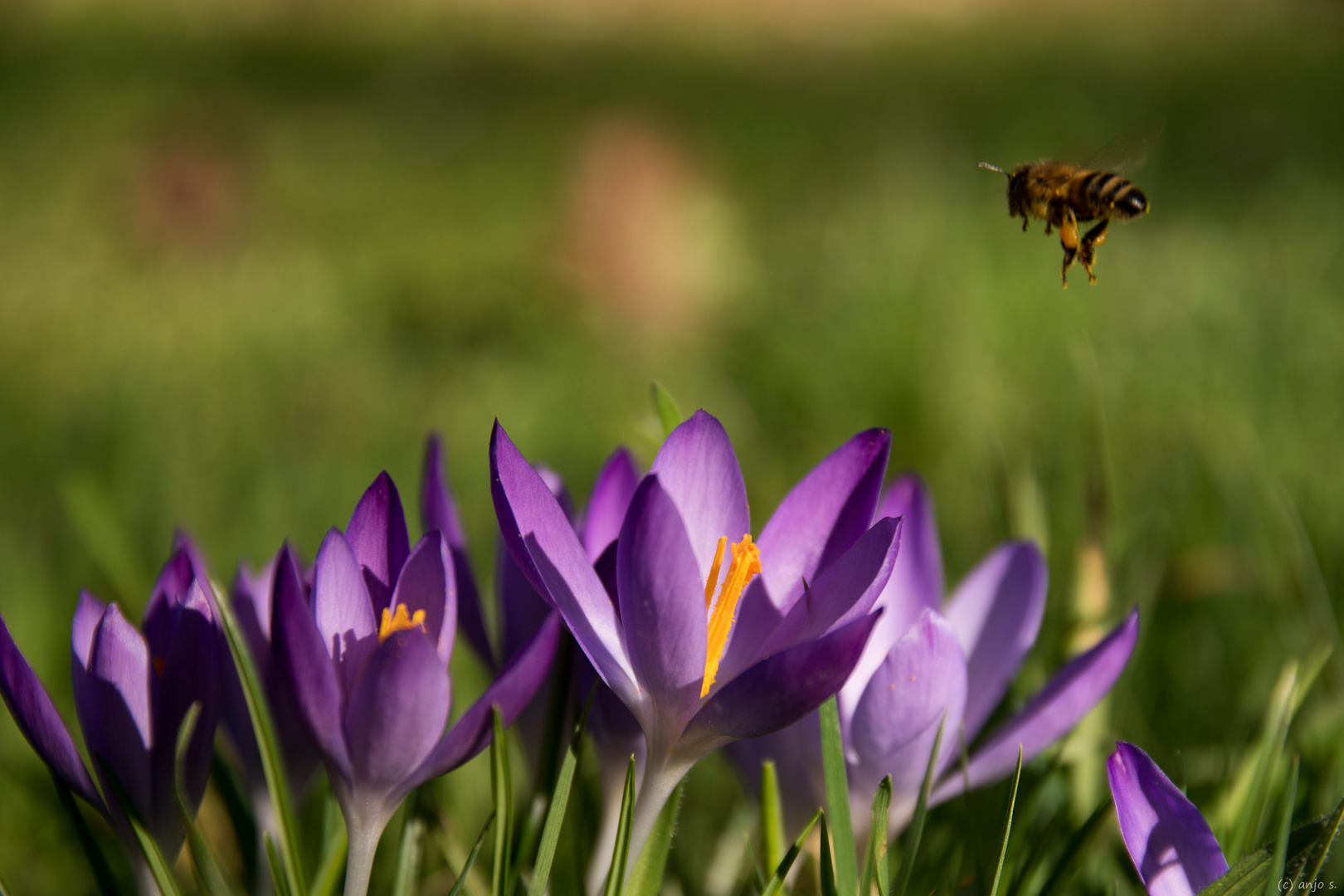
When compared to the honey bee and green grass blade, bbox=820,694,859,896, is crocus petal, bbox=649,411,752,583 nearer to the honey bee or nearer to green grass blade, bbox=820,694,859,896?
green grass blade, bbox=820,694,859,896

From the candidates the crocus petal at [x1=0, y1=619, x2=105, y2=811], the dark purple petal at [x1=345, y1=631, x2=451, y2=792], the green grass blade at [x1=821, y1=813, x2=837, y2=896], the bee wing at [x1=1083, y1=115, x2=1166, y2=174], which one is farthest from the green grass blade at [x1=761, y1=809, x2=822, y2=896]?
the bee wing at [x1=1083, y1=115, x2=1166, y2=174]

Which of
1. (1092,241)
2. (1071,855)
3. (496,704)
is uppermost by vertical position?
(1092,241)

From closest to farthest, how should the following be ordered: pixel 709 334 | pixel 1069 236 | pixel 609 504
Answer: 1. pixel 609 504
2. pixel 1069 236
3. pixel 709 334

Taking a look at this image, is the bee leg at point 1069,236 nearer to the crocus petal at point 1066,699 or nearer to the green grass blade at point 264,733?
the crocus petal at point 1066,699

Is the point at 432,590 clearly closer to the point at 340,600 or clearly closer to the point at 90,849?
the point at 340,600

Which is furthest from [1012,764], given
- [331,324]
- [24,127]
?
[24,127]

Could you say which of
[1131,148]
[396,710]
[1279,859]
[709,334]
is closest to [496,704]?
[396,710]
